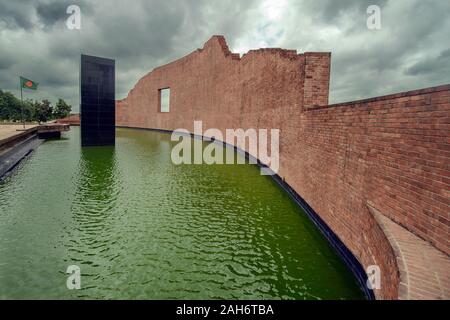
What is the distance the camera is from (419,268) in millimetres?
2477

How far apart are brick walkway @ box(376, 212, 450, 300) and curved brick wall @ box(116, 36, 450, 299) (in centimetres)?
9

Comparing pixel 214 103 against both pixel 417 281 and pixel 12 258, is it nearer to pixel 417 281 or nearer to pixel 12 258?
pixel 12 258

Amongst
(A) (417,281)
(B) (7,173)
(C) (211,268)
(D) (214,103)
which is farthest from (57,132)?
(A) (417,281)

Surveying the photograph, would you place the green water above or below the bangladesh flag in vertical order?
below

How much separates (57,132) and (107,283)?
27.8 metres

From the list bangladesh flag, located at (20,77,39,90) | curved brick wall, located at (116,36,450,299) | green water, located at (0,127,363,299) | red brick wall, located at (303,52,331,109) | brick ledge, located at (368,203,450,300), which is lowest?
green water, located at (0,127,363,299)

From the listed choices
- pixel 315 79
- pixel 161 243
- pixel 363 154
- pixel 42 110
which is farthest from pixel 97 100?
pixel 42 110

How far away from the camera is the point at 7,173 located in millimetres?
10328

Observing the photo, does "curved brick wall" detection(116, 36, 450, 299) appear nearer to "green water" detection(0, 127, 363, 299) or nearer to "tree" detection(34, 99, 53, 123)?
"green water" detection(0, 127, 363, 299)

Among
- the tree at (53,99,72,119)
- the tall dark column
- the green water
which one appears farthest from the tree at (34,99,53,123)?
the green water

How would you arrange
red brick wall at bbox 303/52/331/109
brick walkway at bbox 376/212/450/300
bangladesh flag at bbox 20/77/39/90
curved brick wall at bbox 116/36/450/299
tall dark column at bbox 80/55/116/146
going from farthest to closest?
bangladesh flag at bbox 20/77/39/90 < tall dark column at bbox 80/55/116/146 < red brick wall at bbox 303/52/331/109 < curved brick wall at bbox 116/36/450/299 < brick walkway at bbox 376/212/450/300

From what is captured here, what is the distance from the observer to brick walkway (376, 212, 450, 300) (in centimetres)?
220

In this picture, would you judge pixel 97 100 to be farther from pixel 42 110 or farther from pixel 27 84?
pixel 42 110

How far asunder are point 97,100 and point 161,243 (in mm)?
19897
